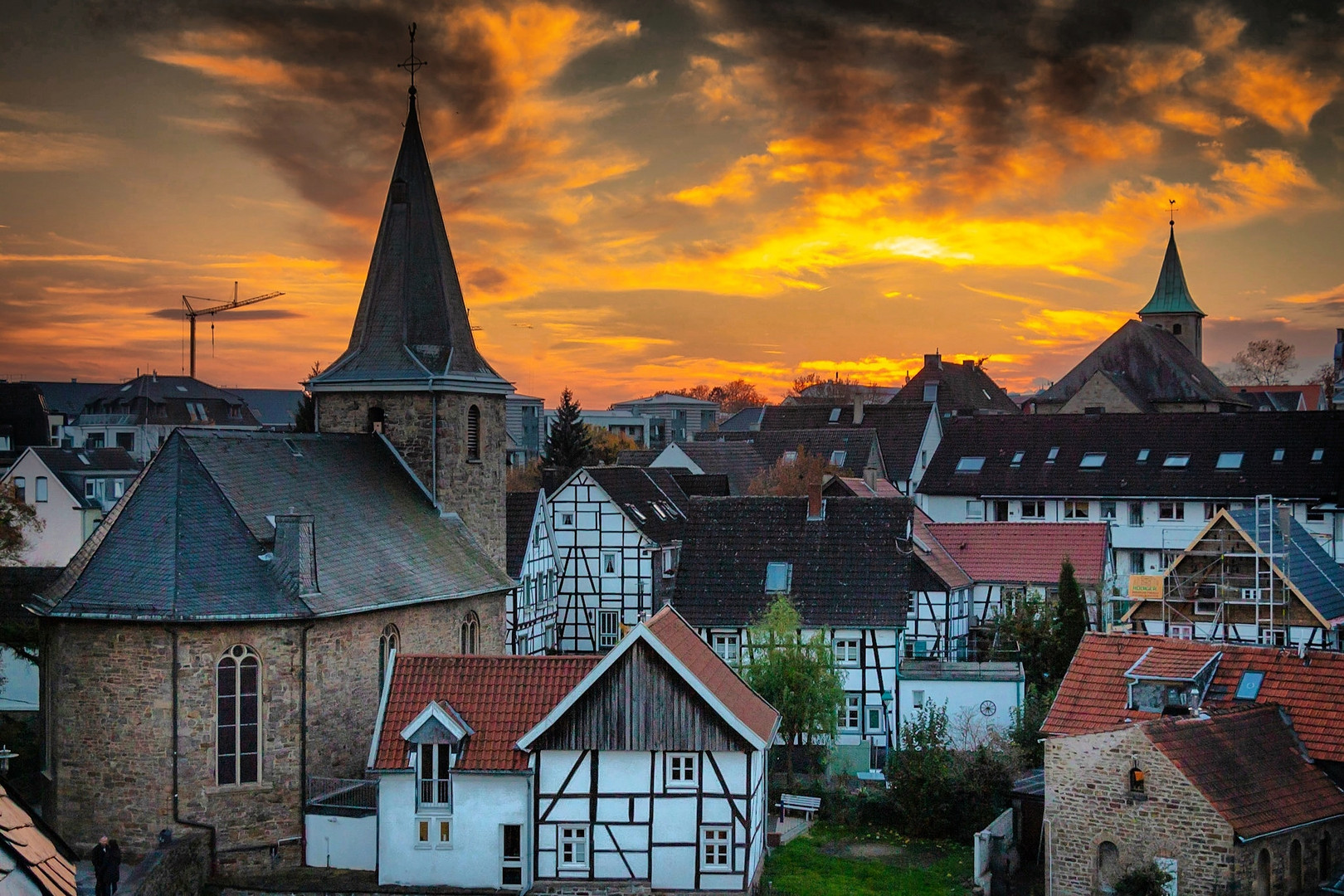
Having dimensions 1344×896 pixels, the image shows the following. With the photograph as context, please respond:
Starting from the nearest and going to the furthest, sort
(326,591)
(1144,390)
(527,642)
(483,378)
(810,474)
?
(326,591) < (483,378) < (527,642) < (810,474) < (1144,390)

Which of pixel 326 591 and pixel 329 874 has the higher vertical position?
pixel 326 591

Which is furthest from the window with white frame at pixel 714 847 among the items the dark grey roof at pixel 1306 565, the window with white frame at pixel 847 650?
the dark grey roof at pixel 1306 565

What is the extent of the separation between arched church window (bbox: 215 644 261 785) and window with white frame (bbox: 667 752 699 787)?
Result: 890cm

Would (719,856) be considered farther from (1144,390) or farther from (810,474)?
(1144,390)

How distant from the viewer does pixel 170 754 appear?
2694 cm

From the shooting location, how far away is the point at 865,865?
92.0ft

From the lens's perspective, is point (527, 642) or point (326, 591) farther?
point (527, 642)

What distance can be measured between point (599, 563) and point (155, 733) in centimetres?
2304

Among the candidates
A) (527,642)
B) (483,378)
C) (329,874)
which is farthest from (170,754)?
(527,642)

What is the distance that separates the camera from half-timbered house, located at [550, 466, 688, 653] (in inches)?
1901

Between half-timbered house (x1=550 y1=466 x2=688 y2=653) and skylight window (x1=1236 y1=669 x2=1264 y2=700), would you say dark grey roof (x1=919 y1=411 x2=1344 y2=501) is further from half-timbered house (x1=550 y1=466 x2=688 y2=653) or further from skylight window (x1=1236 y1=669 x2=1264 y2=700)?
skylight window (x1=1236 y1=669 x2=1264 y2=700)

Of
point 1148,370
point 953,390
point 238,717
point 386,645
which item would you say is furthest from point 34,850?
point 953,390

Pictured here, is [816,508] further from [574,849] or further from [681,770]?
[574,849]

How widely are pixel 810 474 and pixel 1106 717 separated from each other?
31.4 metres
